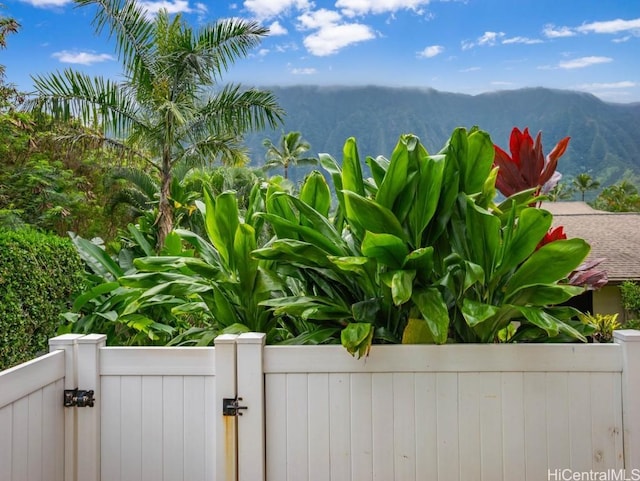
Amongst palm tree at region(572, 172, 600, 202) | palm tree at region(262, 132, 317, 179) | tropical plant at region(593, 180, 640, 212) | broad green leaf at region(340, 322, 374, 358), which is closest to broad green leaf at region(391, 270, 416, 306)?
broad green leaf at region(340, 322, 374, 358)

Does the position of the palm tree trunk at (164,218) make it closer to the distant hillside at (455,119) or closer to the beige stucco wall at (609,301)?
the beige stucco wall at (609,301)

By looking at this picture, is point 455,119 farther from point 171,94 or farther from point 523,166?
point 523,166

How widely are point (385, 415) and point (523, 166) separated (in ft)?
4.35

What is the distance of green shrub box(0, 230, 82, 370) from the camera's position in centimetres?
249

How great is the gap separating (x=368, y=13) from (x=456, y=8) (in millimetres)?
13822

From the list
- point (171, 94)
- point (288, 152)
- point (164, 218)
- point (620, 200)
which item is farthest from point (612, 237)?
point (620, 200)

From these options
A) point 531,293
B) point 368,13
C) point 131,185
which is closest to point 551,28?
point 368,13

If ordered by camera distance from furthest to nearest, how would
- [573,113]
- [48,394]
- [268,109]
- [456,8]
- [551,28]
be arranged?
[456,8] → [551,28] → [573,113] → [268,109] → [48,394]

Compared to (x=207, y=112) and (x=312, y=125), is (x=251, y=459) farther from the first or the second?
(x=312, y=125)

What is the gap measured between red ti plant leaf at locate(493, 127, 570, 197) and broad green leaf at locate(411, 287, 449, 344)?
898 mm

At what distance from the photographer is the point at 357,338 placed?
1.42 m

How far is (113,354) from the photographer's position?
1625 mm

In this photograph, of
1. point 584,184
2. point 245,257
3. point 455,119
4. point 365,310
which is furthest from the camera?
point 455,119

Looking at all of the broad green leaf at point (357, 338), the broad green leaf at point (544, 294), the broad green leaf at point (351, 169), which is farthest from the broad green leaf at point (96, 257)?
the broad green leaf at point (544, 294)
